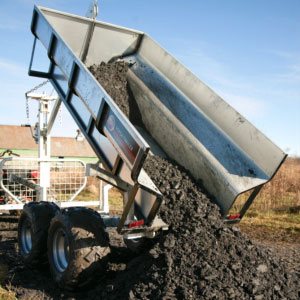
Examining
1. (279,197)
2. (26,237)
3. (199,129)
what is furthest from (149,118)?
(279,197)

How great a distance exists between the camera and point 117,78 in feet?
21.2

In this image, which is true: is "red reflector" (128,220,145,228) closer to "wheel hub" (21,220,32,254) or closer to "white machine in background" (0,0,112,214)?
"wheel hub" (21,220,32,254)

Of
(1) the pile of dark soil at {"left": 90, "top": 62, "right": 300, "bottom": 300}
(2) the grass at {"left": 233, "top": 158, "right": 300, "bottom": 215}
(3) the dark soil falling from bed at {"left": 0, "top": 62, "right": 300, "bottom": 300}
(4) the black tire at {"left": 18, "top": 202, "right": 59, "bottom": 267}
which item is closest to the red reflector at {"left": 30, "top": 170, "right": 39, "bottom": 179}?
(4) the black tire at {"left": 18, "top": 202, "right": 59, "bottom": 267}

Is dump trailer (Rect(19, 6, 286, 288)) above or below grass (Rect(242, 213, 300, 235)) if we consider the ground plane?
above

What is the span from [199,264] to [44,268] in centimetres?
228

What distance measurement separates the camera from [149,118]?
6.37m

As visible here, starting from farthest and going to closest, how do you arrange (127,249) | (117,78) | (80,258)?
1. (117,78)
2. (127,249)
3. (80,258)

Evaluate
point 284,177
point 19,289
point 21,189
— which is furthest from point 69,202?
point 284,177

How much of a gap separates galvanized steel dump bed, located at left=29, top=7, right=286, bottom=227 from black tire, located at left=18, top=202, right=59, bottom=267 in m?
1.12

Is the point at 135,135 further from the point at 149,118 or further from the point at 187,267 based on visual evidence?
the point at 149,118

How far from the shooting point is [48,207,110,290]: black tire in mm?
4246

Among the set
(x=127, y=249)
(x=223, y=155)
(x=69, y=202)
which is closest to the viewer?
(x=223, y=155)

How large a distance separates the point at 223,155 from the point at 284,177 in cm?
858

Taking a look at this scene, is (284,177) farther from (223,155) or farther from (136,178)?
(136,178)
